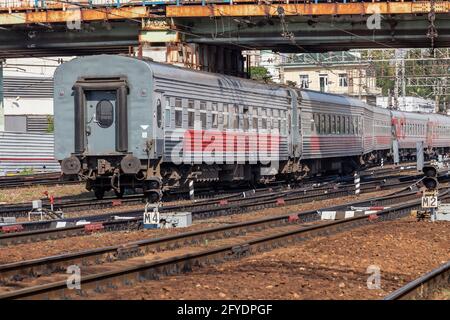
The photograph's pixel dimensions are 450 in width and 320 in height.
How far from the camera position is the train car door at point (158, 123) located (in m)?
24.4

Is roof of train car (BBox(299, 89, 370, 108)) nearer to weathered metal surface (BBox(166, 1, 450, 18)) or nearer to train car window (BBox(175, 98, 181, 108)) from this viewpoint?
weathered metal surface (BBox(166, 1, 450, 18))

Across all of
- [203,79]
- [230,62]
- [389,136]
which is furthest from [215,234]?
[389,136]

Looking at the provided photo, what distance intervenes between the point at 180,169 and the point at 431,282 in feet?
51.3

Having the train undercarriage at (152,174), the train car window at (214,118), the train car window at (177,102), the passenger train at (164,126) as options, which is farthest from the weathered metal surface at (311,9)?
the train car window at (177,102)

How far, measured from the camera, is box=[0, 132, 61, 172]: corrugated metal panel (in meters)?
50.5

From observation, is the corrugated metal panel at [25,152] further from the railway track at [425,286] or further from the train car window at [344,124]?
the railway track at [425,286]

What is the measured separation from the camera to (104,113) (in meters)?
24.5

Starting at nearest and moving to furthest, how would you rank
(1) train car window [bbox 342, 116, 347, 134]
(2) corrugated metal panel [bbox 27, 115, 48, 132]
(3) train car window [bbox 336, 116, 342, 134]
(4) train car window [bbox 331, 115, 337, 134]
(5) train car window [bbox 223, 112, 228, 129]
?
(5) train car window [bbox 223, 112, 228, 129]
(4) train car window [bbox 331, 115, 337, 134]
(3) train car window [bbox 336, 116, 342, 134]
(1) train car window [bbox 342, 116, 347, 134]
(2) corrugated metal panel [bbox 27, 115, 48, 132]

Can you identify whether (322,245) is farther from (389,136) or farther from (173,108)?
(389,136)

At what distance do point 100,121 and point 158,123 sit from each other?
1.42m

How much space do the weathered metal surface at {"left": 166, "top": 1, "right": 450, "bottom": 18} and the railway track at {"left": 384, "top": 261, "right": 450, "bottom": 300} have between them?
91.0 ft

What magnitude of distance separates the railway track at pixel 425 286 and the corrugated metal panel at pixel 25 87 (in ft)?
206

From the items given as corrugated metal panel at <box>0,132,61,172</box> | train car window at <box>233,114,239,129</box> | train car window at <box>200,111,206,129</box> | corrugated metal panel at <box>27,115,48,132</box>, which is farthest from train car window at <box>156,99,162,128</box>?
corrugated metal panel at <box>27,115,48,132</box>

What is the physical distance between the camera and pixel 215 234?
57.4 feet
